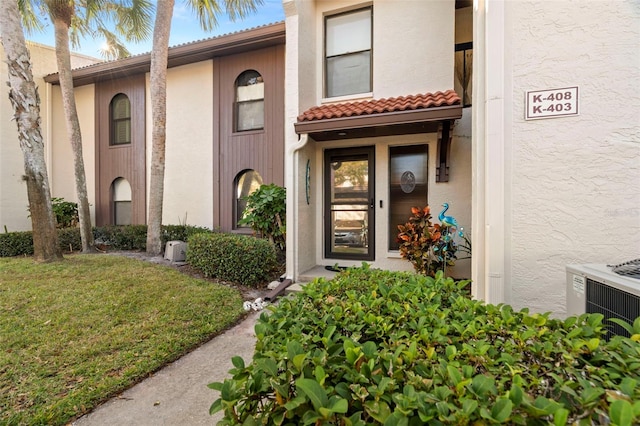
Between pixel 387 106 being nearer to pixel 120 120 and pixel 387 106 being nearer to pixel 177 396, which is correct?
pixel 177 396

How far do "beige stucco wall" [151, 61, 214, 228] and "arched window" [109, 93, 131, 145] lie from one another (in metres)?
1.93

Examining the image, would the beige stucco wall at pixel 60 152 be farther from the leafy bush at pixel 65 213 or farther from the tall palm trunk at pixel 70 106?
the tall palm trunk at pixel 70 106

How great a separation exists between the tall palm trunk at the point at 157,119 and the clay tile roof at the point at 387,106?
4.14 meters

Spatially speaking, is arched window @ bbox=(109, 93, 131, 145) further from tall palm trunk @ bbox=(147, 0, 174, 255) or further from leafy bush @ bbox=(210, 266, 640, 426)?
leafy bush @ bbox=(210, 266, 640, 426)

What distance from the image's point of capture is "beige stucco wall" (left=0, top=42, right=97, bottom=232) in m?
9.85

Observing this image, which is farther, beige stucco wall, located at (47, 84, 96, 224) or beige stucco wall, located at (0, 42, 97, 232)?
beige stucco wall, located at (47, 84, 96, 224)

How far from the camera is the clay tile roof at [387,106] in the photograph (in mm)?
4769

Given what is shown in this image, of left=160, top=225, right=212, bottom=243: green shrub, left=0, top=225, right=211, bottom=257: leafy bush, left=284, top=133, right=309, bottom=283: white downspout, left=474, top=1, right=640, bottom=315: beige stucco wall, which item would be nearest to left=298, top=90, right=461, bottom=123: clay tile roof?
left=284, top=133, right=309, bottom=283: white downspout

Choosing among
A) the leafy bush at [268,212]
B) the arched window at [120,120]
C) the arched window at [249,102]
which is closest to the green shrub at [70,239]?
the arched window at [120,120]

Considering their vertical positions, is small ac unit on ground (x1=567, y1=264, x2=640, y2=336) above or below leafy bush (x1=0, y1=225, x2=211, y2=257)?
above

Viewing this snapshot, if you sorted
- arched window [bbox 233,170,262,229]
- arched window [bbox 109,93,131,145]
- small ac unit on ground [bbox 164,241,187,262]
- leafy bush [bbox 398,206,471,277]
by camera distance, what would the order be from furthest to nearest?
1. arched window [bbox 109,93,131,145]
2. arched window [bbox 233,170,262,229]
3. small ac unit on ground [bbox 164,241,187,262]
4. leafy bush [bbox 398,206,471,277]

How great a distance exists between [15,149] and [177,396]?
12.3m

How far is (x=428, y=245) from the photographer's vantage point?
507 cm

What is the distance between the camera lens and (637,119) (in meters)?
2.56
